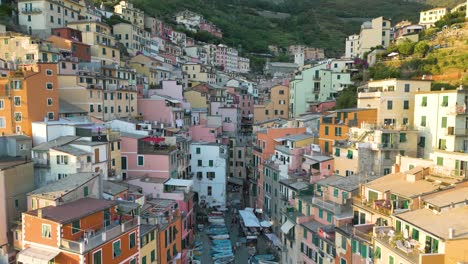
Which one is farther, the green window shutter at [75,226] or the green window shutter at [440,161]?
the green window shutter at [440,161]

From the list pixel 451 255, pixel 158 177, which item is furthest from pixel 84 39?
pixel 451 255

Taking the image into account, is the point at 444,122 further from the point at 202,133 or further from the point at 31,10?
the point at 31,10

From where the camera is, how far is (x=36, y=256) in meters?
24.2

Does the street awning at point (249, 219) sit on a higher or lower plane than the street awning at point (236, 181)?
lower

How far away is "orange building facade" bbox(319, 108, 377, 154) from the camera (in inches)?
1574

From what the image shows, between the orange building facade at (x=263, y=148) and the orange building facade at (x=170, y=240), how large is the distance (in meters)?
15.8

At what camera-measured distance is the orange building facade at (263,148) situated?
48.6 m

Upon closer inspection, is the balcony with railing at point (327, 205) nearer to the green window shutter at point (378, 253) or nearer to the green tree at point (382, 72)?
the green window shutter at point (378, 253)

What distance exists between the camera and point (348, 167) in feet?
119

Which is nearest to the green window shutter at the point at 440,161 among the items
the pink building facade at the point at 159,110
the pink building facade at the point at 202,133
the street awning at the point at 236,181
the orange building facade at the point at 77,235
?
the orange building facade at the point at 77,235

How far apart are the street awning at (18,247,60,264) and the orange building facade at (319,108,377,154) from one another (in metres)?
27.3

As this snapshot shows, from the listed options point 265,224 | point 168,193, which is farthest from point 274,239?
point 168,193

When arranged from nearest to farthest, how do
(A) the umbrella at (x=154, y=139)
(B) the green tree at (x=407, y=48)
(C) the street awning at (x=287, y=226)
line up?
(C) the street awning at (x=287, y=226), (A) the umbrella at (x=154, y=139), (B) the green tree at (x=407, y=48)

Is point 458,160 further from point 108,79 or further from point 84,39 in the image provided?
point 84,39
